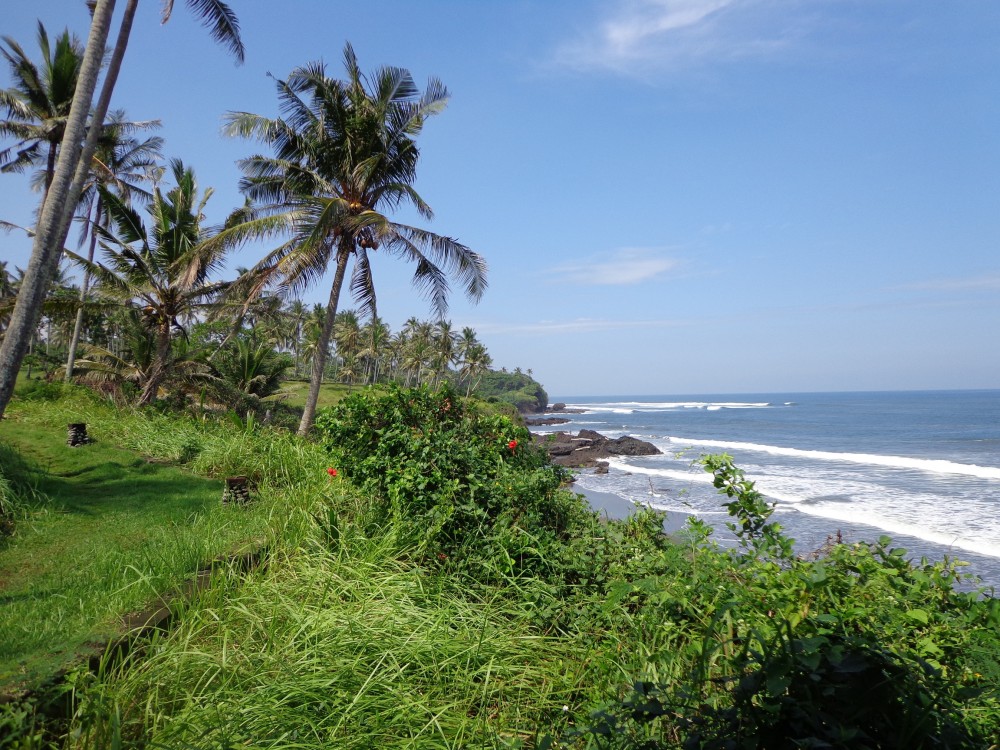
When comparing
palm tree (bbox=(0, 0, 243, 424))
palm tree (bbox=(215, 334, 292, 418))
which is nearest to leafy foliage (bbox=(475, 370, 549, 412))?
palm tree (bbox=(215, 334, 292, 418))

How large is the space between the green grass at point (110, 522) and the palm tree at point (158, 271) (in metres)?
3.98

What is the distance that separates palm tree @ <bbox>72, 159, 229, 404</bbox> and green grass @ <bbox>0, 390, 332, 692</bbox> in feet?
Answer: 13.1

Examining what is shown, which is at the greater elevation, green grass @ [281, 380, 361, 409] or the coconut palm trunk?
the coconut palm trunk

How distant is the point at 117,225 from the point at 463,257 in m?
9.67

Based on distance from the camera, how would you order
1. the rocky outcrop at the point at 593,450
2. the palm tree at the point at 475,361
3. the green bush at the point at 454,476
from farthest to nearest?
the palm tree at the point at 475,361, the rocky outcrop at the point at 593,450, the green bush at the point at 454,476

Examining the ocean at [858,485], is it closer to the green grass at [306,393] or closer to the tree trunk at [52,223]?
the tree trunk at [52,223]

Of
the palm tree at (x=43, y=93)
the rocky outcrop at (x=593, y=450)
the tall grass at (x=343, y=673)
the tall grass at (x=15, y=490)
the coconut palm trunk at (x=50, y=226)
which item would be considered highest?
the palm tree at (x=43, y=93)

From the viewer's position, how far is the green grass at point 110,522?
3.65 m

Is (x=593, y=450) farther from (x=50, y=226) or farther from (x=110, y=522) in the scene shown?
(x=50, y=226)

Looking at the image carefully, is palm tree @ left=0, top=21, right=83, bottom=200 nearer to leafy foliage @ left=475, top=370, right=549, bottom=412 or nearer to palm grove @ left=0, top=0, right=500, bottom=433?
palm grove @ left=0, top=0, right=500, bottom=433

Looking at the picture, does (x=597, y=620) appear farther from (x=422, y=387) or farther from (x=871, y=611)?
(x=422, y=387)

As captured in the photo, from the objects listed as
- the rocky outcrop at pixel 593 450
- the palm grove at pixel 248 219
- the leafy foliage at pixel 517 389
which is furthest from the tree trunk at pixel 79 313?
the leafy foliage at pixel 517 389

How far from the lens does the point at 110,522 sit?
627cm

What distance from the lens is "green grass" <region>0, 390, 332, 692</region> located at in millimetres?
3654
